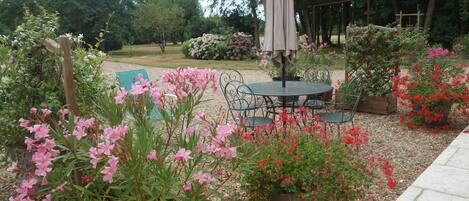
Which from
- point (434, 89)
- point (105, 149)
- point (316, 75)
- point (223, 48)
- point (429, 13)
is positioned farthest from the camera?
point (223, 48)

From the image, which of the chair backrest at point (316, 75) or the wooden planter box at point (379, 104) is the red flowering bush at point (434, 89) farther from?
the chair backrest at point (316, 75)

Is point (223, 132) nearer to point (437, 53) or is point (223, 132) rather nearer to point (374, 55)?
point (437, 53)

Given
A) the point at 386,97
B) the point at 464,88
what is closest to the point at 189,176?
the point at 464,88

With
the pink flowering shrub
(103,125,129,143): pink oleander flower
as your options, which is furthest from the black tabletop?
(103,125,129,143): pink oleander flower

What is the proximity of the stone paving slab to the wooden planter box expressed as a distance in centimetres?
203

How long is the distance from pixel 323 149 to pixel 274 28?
2144mm

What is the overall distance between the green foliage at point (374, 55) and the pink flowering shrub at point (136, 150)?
4.10m

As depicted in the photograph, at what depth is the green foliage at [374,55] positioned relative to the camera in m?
5.51

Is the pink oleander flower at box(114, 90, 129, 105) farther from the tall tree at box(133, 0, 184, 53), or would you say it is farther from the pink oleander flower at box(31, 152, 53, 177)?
→ the tall tree at box(133, 0, 184, 53)

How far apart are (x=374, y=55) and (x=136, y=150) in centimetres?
478

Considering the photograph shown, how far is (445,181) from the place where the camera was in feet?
9.57

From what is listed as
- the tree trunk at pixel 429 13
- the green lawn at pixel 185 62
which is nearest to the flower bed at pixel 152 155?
the green lawn at pixel 185 62

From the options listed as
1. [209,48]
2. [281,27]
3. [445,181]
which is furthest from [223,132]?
[209,48]

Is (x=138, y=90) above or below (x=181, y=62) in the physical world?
above
